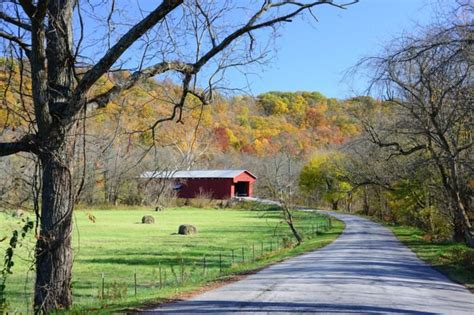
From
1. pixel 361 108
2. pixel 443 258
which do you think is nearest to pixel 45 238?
pixel 443 258

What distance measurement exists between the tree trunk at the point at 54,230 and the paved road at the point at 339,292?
2.09m

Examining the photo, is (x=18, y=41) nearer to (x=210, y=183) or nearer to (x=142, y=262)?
(x=142, y=262)

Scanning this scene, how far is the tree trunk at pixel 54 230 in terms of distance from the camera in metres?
8.17

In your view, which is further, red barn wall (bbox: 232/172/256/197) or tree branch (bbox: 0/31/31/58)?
red barn wall (bbox: 232/172/256/197)

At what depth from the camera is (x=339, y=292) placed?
11750mm

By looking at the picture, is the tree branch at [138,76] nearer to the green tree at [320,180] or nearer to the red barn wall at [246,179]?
the green tree at [320,180]

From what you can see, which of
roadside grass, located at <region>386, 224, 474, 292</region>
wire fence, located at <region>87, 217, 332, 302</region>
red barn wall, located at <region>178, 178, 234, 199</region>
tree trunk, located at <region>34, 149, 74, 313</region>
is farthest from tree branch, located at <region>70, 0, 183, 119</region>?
red barn wall, located at <region>178, 178, 234, 199</region>

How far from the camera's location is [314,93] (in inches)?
5138

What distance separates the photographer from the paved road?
9773 millimetres

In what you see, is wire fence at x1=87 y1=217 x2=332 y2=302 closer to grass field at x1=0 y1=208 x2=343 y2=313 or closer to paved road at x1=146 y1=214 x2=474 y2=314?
grass field at x1=0 y1=208 x2=343 y2=313

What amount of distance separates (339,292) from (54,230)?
6.52 metres

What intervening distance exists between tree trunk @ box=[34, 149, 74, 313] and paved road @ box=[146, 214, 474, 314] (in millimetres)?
2085

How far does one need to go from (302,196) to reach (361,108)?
61396 millimetres

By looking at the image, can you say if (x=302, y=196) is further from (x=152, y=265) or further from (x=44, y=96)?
(x=44, y=96)
